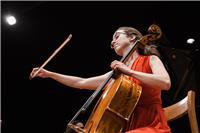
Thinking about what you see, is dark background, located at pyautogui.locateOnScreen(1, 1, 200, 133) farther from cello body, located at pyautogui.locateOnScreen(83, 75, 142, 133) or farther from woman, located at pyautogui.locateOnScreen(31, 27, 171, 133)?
cello body, located at pyautogui.locateOnScreen(83, 75, 142, 133)

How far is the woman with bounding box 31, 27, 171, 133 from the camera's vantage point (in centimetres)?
175

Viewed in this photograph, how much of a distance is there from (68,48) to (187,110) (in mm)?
2079

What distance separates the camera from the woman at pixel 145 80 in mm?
1751

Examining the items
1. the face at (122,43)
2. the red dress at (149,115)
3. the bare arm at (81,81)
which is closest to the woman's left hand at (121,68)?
the red dress at (149,115)

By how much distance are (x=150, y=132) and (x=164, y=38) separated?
5.49 ft

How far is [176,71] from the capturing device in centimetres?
323

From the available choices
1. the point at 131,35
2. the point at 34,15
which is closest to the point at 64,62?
the point at 34,15

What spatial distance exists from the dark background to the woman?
1.14m

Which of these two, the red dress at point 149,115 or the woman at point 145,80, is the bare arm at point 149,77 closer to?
the woman at point 145,80

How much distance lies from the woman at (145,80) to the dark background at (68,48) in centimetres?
114

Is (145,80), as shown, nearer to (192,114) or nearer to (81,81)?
(192,114)

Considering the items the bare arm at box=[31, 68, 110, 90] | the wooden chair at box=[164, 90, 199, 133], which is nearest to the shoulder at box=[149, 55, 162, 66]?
the wooden chair at box=[164, 90, 199, 133]

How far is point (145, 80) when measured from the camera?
1744 mm

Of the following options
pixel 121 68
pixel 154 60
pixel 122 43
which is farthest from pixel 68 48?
pixel 121 68
